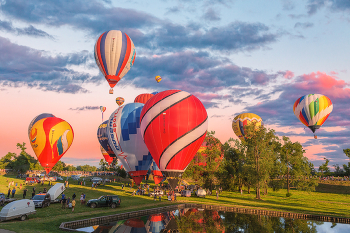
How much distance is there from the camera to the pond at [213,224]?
2131 centimetres

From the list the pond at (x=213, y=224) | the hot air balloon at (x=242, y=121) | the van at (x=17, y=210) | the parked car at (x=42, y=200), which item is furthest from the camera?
the hot air balloon at (x=242, y=121)

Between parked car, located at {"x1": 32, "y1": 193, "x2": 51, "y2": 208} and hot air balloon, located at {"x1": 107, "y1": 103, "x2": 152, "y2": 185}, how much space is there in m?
13.1

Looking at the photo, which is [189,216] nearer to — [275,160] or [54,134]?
[275,160]

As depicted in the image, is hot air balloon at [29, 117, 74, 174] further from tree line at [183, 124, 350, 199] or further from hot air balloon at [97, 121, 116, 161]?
tree line at [183, 124, 350, 199]

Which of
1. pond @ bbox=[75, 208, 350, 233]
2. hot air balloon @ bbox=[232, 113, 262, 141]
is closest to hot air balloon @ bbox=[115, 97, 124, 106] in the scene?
hot air balloon @ bbox=[232, 113, 262, 141]

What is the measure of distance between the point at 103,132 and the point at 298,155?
41.5 m

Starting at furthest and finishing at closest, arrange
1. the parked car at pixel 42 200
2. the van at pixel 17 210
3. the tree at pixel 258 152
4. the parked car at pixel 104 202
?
the tree at pixel 258 152
the parked car at pixel 104 202
the parked car at pixel 42 200
the van at pixel 17 210

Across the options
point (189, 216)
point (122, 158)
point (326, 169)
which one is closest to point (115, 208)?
point (189, 216)

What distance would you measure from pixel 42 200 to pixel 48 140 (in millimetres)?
19417

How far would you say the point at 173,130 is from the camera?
28844 millimetres

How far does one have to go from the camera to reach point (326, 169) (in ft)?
275

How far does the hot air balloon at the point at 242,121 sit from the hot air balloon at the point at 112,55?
40480 mm

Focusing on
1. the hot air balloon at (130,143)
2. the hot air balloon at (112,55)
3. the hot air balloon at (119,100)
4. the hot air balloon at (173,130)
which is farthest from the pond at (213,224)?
the hot air balloon at (119,100)

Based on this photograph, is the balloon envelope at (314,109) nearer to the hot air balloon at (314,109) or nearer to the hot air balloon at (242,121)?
the hot air balloon at (314,109)
